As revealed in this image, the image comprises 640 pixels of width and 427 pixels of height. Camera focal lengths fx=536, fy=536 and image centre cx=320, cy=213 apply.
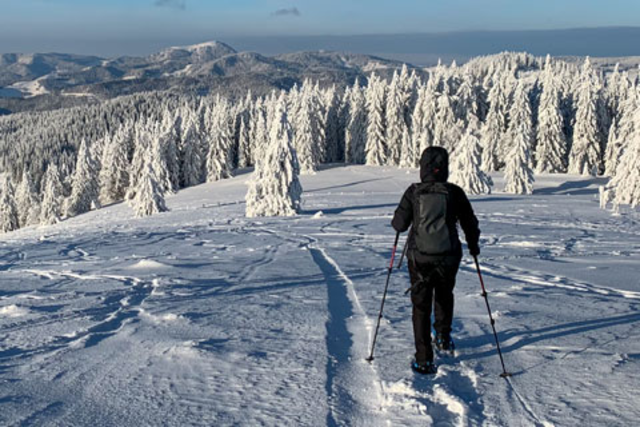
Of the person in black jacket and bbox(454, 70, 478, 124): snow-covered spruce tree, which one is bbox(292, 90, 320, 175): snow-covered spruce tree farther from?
the person in black jacket

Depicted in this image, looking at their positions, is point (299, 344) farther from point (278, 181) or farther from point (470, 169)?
point (470, 169)

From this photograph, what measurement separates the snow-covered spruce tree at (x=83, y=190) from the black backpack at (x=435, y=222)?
70.2 m

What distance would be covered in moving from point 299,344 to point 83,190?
6993 cm

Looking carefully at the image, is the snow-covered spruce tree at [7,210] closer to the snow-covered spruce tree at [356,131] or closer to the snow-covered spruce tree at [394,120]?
the snow-covered spruce tree at [356,131]

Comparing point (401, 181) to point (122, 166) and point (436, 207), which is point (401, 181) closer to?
point (122, 166)

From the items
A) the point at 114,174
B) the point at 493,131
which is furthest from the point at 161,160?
the point at 493,131

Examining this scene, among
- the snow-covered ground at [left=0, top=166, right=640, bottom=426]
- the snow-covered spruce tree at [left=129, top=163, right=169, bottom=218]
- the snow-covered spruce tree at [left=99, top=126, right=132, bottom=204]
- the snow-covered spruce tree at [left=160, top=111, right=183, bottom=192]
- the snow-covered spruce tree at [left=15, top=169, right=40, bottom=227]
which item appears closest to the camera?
the snow-covered ground at [left=0, top=166, right=640, bottom=426]

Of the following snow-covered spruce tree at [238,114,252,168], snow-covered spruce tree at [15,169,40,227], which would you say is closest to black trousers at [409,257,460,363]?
snow-covered spruce tree at [15,169,40,227]

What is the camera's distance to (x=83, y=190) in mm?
68625

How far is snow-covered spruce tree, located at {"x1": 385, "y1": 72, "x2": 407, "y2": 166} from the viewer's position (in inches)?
2800

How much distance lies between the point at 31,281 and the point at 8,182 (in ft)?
237

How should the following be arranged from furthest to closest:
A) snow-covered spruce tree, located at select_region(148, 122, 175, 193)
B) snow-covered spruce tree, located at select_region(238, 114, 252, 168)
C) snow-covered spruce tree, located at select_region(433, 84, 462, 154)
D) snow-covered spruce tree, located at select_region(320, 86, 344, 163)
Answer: snow-covered spruce tree, located at select_region(238, 114, 252, 168)
snow-covered spruce tree, located at select_region(320, 86, 344, 163)
snow-covered spruce tree, located at select_region(433, 84, 462, 154)
snow-covered spruce tree, located at select_region(148, 122, 175, 193)

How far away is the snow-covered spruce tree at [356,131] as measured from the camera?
251 feet

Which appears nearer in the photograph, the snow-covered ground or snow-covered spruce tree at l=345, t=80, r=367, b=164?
the snow-covered ground
